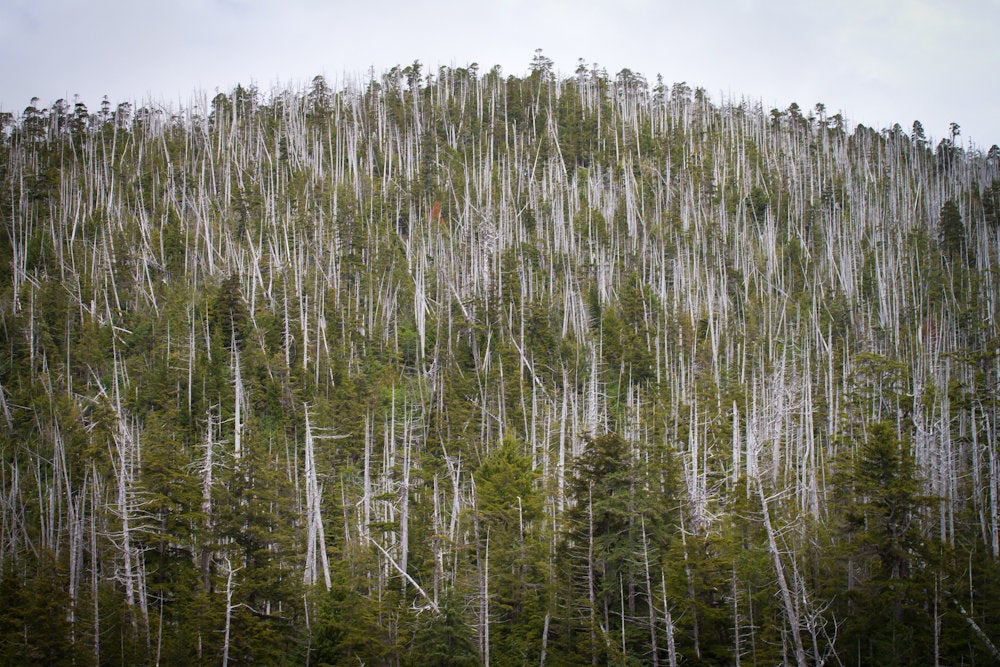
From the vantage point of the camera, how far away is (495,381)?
49344 millimetres

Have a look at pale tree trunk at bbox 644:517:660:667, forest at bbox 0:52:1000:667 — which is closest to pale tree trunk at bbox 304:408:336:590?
forest at bbox 0:52:1000:667

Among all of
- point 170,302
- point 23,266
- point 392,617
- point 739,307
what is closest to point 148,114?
point 23,266

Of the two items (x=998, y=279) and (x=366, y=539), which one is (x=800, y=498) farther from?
(x=998, y=279)

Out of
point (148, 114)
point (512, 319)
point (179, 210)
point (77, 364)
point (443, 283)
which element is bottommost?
point (77, 364)

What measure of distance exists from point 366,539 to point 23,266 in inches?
1723

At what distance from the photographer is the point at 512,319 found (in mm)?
55062

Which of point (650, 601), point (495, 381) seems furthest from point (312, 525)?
point (495, 381)

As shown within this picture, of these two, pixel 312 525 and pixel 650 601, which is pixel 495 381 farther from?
pixel 650 601

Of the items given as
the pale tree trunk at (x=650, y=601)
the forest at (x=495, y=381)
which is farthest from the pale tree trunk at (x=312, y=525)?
the pale tree trunk at (x=650, y=601)

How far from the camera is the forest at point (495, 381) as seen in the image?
27.5 m

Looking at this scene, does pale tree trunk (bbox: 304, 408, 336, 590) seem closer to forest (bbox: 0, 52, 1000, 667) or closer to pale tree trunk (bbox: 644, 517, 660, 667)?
forest (bbox: 0, 52, 1000, 667)

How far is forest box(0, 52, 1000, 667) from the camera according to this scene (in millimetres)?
27531

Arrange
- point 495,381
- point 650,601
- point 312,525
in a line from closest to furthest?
point 650,601 < point 312,525 < point 495,381

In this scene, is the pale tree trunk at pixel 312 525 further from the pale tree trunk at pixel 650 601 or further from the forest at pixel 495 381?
the pale tree trunk at pixel 650 601
